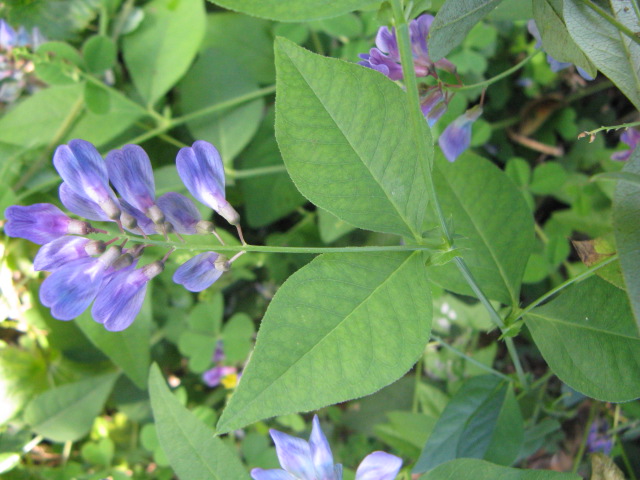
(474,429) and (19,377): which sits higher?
(474,429)

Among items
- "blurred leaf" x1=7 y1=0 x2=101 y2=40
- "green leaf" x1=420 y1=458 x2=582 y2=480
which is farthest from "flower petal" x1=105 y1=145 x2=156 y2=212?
"blurred leaf" x1=7 y1=0 x2=101 y2=40

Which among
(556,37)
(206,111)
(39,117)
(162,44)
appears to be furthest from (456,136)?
(39,117)

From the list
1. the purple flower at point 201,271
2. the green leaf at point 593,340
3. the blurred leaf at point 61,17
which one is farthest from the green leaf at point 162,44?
the green leaf at point 593,340

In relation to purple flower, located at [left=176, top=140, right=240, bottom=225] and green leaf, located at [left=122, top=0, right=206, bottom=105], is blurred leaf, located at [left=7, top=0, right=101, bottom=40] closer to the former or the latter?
green leaf, located at [left=122, top=0, right=206, bottom=105]

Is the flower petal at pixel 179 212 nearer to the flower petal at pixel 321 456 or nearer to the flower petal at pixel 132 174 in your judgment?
the flower petal at pixel 132 174

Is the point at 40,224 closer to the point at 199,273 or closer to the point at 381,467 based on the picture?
the point at 199,273

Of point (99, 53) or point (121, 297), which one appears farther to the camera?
point (99, 53)

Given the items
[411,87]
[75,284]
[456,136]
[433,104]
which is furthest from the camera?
[456,136]
